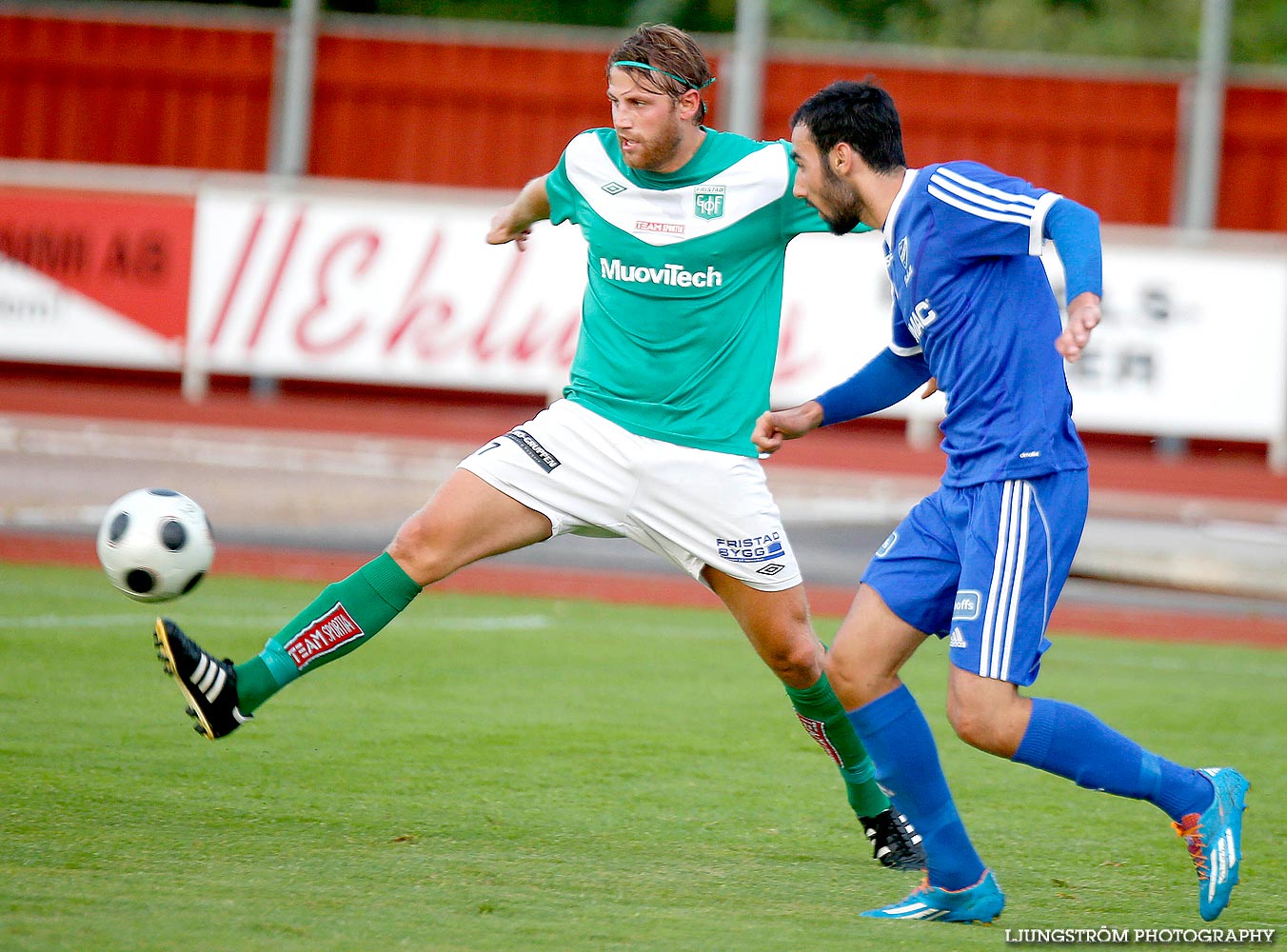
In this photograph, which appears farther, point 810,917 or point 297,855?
point 297,855

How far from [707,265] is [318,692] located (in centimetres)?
293

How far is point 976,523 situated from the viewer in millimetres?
4133

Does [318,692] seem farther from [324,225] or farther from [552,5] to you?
[552,5]

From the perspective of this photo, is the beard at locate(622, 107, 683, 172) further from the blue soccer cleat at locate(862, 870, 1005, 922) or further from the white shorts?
the blue soccer cleat at locate(862, 870, 1005, 922)

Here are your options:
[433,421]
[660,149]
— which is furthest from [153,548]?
[433,421]

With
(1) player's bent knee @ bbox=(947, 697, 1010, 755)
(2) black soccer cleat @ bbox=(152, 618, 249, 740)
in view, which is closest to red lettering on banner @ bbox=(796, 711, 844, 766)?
(1) player's bent knee @ bbox=(947, 697, 1010, 755)

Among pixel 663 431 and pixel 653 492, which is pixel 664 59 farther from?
pixel 653 492

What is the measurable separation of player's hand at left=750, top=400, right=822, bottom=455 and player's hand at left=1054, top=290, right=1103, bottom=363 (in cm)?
90

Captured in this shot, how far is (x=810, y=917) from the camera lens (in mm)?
4117

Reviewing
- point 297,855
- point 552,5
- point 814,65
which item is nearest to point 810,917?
point 297,855

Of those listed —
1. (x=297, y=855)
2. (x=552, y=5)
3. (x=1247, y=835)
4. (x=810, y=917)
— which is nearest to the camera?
(x=810, y=917)

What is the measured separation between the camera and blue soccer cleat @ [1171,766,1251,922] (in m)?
4.11

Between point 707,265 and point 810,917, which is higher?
point 707,265

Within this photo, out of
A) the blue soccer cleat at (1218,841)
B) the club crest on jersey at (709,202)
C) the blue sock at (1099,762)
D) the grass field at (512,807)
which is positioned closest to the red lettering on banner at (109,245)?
the grass field at (512,807)
